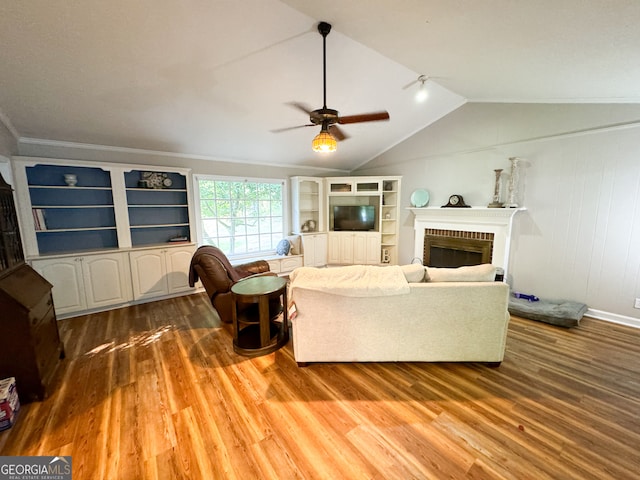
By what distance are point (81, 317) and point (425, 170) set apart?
19.5 ft

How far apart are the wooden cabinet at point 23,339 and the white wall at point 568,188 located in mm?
5464

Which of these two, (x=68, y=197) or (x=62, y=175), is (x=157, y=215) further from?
(x=62, y=175)

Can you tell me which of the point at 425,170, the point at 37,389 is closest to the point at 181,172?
the point at 37,389

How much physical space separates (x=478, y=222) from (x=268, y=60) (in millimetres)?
3806

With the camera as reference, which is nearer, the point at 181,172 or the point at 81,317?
the point at 81,317

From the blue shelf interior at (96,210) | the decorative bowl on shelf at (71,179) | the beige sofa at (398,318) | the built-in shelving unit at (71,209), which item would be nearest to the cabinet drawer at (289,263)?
the blue shelf interior at (96,210)

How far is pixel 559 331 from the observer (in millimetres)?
2920

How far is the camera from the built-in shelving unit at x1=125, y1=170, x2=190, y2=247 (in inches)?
153

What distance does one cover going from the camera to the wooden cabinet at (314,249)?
5.41 meters

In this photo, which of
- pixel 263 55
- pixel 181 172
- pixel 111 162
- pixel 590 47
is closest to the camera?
pixel 590 47

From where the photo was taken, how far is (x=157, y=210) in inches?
163

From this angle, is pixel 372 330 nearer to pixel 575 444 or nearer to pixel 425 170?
pixel 575 444

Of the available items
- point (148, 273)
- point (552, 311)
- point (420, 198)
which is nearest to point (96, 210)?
point (148, 273)

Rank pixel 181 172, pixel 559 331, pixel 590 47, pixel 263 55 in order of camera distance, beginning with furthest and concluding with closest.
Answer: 1. pixel 181 172
2. pixel 559 331
3. pixel 263 55
4. pixel 590 47
